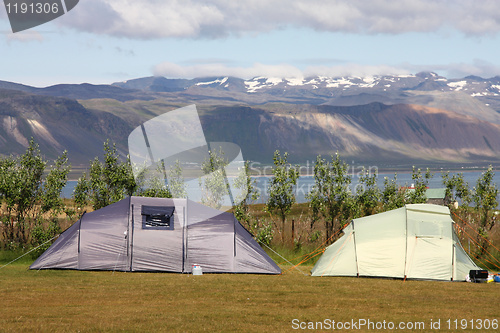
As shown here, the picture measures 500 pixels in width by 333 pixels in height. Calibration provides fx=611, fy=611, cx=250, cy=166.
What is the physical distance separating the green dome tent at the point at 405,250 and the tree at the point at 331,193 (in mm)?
8730

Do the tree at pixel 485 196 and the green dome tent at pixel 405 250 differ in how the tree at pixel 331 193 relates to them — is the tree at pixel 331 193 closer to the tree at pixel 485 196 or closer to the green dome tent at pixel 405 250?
the tree at pixel 485 196

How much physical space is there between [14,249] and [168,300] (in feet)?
44.8

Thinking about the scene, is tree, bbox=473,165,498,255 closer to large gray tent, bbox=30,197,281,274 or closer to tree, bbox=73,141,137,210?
large gray tent, bbox=30,197,281,274

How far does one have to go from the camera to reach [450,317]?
14773 millimetres

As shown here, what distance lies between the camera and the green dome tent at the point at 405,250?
21375 mm

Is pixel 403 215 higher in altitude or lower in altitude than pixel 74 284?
higher

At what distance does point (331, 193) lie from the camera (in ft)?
103

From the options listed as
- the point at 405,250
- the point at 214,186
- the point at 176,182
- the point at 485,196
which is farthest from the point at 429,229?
the point at 176,182

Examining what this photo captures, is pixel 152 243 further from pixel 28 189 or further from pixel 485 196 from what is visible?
pixel 485 196

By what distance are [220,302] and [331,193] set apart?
52.2 feet

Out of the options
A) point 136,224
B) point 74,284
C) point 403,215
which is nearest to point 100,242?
point 136,224

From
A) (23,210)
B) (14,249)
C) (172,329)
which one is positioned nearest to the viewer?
(172,329)

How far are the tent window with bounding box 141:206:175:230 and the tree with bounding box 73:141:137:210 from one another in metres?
7.59

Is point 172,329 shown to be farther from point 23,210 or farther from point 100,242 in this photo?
point 23,210
